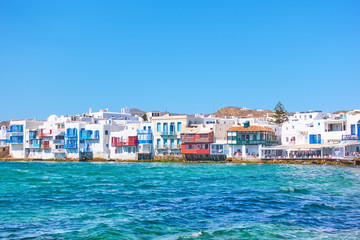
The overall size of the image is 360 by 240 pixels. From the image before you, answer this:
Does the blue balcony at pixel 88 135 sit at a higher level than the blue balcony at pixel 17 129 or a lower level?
lower

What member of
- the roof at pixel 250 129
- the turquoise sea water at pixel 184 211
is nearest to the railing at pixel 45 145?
the roof at pixel 250 129

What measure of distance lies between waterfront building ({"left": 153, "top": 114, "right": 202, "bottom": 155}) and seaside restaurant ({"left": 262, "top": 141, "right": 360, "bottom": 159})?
57.4 ft

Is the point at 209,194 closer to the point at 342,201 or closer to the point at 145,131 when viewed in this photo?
the point at 342,201

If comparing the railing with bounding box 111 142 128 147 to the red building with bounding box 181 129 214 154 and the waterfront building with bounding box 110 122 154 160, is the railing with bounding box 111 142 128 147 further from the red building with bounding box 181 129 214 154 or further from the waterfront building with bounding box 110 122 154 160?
the red building with bounding box 181 129 214 154

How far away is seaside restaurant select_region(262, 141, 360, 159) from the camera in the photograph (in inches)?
2530

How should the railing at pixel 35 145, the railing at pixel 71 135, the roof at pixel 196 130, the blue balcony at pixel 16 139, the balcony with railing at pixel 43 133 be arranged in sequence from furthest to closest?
the blue balcony at pixel 16 139 → the railing at pixel 35 145 → the balcony with railing at pixel 43 133 → the railing at pixel 71 135 → the roof at pixel 196 130

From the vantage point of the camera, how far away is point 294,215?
2348cm

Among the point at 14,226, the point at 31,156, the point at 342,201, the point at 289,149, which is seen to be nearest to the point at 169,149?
the point at 289,149

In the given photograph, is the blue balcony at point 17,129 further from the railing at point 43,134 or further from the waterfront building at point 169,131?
the waterfront building at point 169,131

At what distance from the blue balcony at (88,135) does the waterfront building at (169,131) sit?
14233mm

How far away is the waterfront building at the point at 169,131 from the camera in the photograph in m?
83.8

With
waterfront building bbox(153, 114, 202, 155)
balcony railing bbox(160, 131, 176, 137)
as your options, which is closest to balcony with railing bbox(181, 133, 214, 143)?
waterfront building bbox(153, 114, 202, 155)

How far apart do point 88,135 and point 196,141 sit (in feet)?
85.8

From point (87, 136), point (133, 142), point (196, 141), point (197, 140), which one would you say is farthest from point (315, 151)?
point (87, 136)
